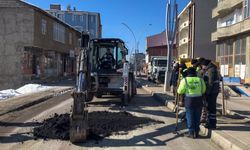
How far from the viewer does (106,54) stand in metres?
19.7

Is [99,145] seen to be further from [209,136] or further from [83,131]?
[209,136]

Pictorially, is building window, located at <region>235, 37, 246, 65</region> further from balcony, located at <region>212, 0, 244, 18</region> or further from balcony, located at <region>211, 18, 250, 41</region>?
balcony, located at <region>212, 0, 244, 18</region>

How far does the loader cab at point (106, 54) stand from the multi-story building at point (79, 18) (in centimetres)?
7648

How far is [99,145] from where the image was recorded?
961 cm

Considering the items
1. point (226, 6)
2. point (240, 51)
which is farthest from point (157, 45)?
point (240, 51)

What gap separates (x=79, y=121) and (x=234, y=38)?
37.2 meters

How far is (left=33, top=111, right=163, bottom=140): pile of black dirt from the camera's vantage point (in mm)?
10469

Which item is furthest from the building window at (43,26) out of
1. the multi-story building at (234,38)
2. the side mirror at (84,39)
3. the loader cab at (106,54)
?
the side mirror at (84,39)

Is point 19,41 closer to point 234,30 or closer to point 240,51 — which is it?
point 234,30

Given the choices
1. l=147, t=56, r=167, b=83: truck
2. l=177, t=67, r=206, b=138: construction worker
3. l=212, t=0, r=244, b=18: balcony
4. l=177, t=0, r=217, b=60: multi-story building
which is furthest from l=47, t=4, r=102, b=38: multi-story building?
l=177, t=67, r=206, b=138: construction worker

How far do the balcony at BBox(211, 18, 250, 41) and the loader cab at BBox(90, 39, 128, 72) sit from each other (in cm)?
2090

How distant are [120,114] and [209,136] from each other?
4544 millimetres

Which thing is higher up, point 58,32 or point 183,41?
point 183,41

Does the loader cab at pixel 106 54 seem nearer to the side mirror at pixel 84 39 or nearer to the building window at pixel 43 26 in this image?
the side mirror at pixel 84 39
